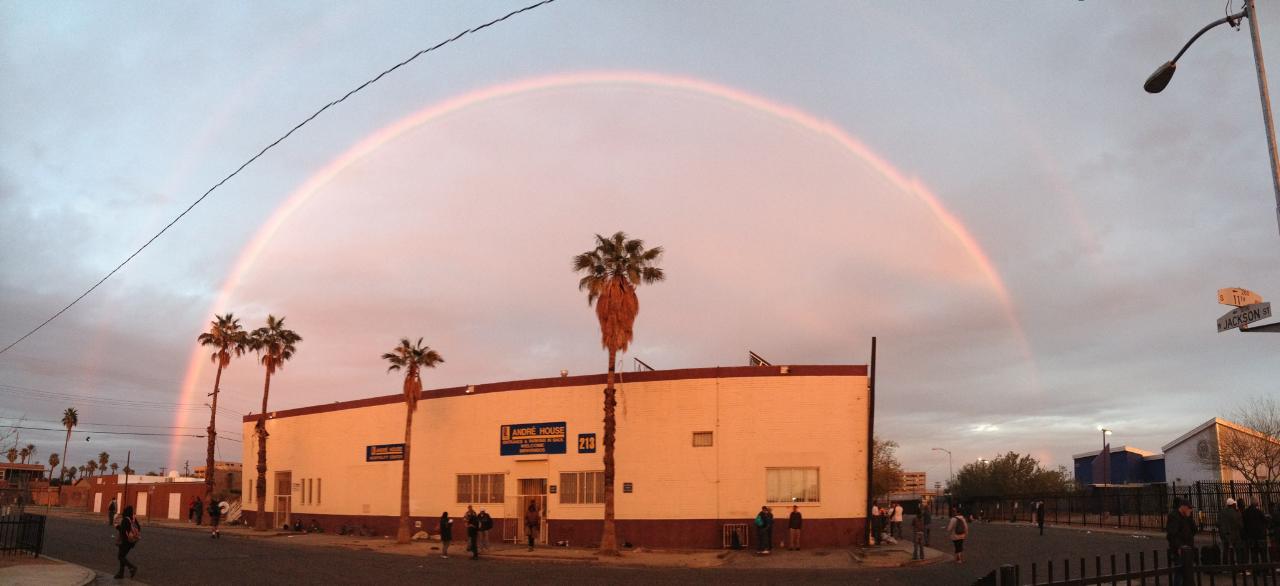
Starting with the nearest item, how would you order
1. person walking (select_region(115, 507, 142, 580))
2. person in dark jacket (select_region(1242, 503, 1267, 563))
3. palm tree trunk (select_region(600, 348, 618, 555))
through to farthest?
person in dark jacket (select_region(1242, 503, 1267, 563)), person walking (select_region(115, 507, 142, 580)), palm tree trunk (select_region(600, 348, 618, 555))

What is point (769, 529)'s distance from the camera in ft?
110

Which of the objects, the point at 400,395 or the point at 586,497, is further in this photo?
the point at 400,395

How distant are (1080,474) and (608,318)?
272 feet

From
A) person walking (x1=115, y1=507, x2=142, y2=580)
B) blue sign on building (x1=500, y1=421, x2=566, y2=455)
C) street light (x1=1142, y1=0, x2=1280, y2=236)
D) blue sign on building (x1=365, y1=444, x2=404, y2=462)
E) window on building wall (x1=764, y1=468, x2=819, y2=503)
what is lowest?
person walking (x1=115, y1=507, x2=142, y2=580)

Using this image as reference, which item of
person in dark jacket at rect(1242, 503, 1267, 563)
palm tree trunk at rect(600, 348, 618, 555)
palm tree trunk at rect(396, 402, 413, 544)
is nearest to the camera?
person in dark jacket at rect(1242, 503, 1267, 563)

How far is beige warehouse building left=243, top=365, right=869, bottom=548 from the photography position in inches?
1410

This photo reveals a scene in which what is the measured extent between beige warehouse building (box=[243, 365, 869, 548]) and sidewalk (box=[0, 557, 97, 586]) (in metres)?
18.3

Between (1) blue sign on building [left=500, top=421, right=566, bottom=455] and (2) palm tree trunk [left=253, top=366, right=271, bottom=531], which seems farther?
(2) palm tree trunk [left=253, top=366, right=271, bottom=531]

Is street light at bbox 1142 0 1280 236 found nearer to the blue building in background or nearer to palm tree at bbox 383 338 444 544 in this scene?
palm tree at bbox 383 338 444 544

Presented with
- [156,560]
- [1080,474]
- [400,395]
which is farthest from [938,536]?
[1080,474]

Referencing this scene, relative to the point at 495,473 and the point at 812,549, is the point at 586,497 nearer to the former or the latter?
the point at 495,473

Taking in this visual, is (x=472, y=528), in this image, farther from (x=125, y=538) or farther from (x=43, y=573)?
(x=43, y=573)

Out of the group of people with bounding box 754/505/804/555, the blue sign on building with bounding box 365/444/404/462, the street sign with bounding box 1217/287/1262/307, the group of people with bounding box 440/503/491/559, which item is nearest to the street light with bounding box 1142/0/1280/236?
the street sign with bounding box 1217/287/1262/307

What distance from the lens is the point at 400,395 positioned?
47.9m
